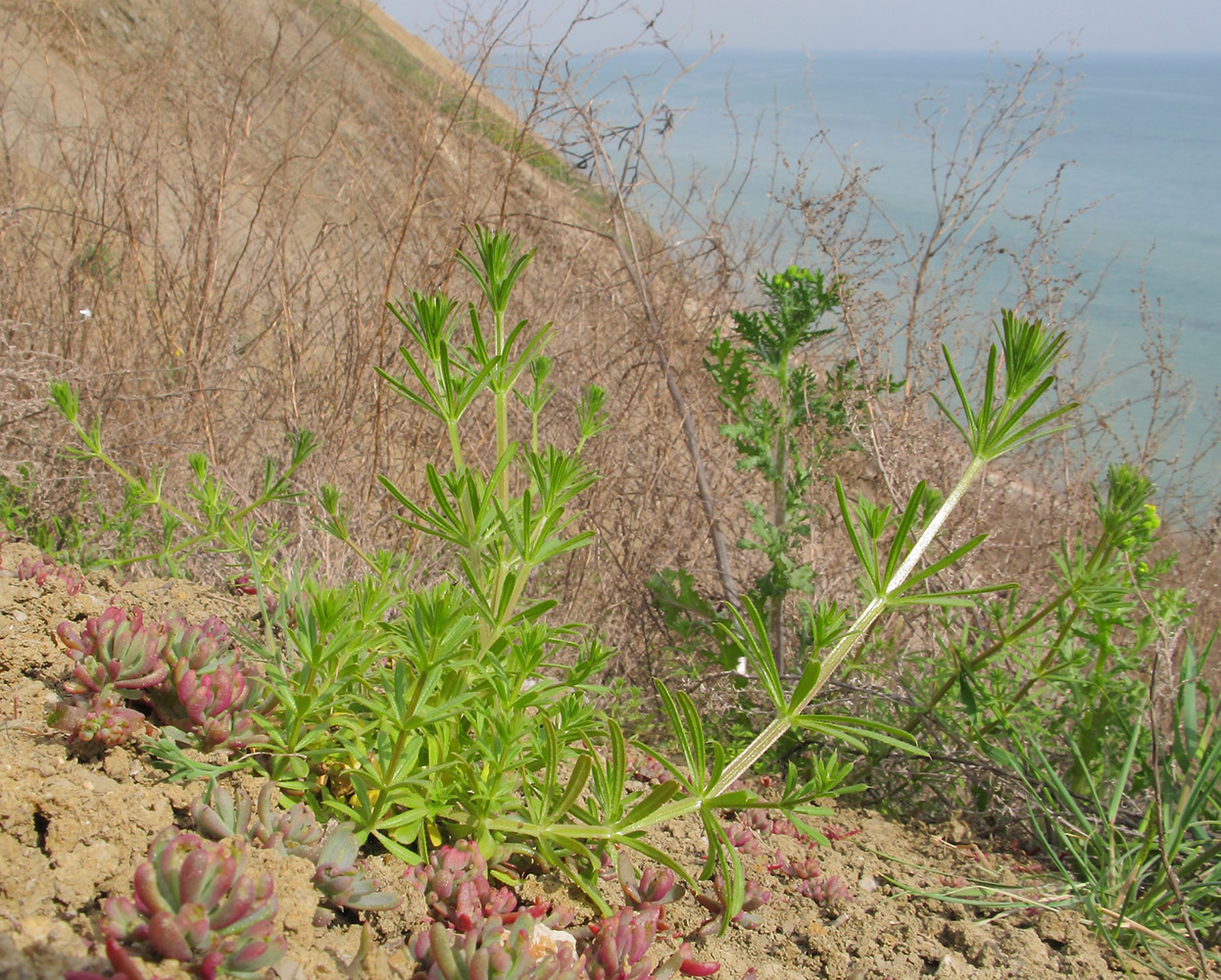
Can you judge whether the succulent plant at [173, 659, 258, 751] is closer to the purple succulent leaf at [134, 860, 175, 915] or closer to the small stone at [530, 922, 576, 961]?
the purple succulent leaf at [134, 860, 175, 915]

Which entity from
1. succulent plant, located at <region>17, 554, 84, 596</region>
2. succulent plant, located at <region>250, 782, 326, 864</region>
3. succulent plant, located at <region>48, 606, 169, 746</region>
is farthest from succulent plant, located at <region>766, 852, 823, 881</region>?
succulent plant, located at <region>17, 554, 84, 596</region>

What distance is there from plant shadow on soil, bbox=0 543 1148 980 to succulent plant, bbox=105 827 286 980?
44mm

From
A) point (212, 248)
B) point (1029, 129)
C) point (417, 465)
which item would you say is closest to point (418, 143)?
point (212, 248)

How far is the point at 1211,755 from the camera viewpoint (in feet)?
7.23

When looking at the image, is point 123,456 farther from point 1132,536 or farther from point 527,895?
point 1132,536

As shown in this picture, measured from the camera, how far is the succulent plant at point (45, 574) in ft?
7.58

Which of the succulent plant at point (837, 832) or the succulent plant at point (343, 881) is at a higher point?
the succulent plant at point (837, 832)

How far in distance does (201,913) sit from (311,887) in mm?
296

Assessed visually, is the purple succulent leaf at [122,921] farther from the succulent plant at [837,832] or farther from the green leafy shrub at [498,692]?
the succulent plant at [837,832]

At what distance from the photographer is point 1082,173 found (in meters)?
18.3

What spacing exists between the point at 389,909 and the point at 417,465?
2.53 m

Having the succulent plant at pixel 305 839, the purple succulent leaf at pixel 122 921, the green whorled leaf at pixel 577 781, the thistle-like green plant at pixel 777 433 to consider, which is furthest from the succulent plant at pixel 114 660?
the thistle-like green plant at pixel 777 433

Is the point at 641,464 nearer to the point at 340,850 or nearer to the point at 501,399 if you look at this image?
the point at 501,399

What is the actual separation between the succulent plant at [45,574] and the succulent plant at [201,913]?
131 centimetres
